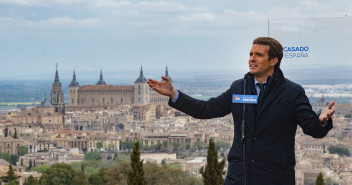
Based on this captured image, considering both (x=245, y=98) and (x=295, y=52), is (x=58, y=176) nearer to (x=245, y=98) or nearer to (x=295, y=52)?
(x=295, y=52)

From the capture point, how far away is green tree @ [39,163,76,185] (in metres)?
23.5

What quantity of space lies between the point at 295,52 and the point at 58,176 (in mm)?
21000

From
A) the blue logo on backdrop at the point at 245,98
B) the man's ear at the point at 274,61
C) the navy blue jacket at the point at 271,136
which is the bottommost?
the navy blue jacket at the point at 271,136

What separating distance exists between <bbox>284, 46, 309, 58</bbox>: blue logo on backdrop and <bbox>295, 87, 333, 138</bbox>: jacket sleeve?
141cm

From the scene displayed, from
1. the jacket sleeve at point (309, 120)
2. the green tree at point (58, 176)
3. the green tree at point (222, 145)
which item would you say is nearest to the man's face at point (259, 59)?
the jacket sleeve at point (309, 120)

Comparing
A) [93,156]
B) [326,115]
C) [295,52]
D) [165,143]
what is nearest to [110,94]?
[165,143]

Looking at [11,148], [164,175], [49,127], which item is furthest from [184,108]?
[49,127]

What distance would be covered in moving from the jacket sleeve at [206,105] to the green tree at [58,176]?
21321 millimetres

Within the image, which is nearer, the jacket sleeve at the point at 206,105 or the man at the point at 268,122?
the man at the point at 268,122

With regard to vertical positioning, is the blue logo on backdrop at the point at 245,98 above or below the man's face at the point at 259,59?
below

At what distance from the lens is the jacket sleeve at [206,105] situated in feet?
7.07

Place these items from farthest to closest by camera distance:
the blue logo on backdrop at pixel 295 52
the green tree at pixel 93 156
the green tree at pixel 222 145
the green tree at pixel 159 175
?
the green tree at pixel 222 145 < the green tree at pixel 93 156 < the green tree at pixel 159 175 < the blue logo on backdrop at pixel 295 52

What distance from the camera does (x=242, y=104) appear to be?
207cm

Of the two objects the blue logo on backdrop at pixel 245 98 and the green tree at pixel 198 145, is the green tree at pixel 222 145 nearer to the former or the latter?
the green tree at pixel 198 145
